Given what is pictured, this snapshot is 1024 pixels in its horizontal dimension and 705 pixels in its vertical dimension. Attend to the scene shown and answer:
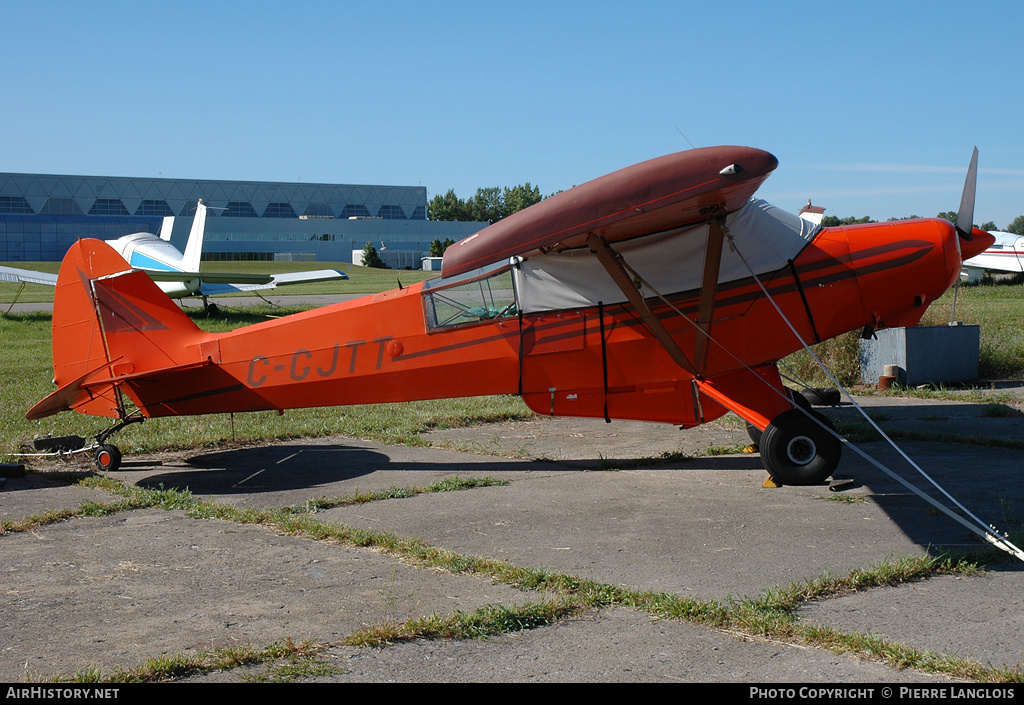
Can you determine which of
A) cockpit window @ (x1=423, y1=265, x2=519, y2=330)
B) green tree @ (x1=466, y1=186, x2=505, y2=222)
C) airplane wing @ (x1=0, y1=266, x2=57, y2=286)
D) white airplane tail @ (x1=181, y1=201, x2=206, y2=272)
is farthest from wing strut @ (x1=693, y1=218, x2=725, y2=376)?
green tree @ (x1=466, y1=186, x2=505, y2=222)

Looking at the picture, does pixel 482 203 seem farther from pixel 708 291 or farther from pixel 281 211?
pixel 708 291

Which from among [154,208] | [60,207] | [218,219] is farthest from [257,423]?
[60,207]

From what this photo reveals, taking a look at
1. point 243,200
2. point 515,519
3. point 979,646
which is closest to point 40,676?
point 515,519

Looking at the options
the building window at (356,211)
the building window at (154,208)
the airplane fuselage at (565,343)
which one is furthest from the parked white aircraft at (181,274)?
the building window at (356,211)

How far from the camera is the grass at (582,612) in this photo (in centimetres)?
369

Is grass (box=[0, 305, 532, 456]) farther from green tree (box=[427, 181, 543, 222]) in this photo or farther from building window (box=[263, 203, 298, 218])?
green tree (box=[427, 181, 543, 222])

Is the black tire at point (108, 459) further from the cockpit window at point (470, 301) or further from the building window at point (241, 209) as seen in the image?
the building window at point (241, 209)

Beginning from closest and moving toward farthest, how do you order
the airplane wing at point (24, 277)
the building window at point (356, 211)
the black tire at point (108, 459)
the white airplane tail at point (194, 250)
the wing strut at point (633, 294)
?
1. the wing strut at point (633, 294)
2. the black tire at point (108, 459)
3. the airplane wing at point (24, 277)
4. the white airplane tail at point (194, 250)
5. the building window at point (356, 211)

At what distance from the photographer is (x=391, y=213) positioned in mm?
A: 118062

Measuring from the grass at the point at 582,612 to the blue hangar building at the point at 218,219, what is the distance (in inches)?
3320

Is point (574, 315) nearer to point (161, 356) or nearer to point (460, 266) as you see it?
point (460, 266)

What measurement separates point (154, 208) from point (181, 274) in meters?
78.8

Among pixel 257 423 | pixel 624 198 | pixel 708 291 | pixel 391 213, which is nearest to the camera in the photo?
pixel 624 198

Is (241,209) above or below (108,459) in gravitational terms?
above
